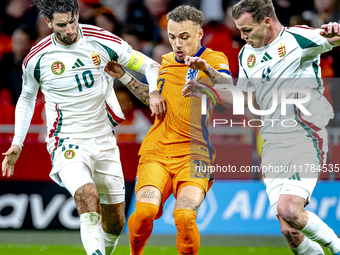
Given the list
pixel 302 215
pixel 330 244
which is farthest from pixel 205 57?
pixel 330 244

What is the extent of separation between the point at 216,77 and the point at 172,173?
87 cm

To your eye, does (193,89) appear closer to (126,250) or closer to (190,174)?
(190,174)

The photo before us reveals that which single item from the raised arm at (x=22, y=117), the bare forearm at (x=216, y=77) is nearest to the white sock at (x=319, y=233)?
the bare forearm at (x=216, y=77)

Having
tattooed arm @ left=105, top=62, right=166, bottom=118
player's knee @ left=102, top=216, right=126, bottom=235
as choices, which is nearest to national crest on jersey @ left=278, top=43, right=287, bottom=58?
tattooed arm @ left=105, top=62, right=166, bottom=118

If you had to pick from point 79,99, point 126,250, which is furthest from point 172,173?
point 126,250

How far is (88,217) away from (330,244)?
193cm

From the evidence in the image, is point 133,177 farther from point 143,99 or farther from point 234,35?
point 234,35

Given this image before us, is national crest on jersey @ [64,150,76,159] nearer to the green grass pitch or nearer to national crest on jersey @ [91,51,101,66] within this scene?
national crest on jersey @ [91,51,101,66]

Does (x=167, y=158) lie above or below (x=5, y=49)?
below

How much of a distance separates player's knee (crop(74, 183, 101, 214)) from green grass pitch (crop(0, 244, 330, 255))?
5.42ft

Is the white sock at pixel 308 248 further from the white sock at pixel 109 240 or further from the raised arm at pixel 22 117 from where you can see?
the raised arm at pixel 22 117

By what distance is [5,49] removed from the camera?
23.0 ft

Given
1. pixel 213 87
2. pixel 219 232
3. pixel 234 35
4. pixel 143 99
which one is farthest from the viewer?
pixel 234 35

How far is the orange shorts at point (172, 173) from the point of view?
380 cm
